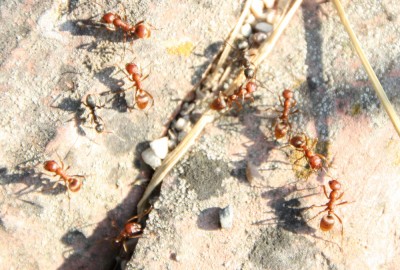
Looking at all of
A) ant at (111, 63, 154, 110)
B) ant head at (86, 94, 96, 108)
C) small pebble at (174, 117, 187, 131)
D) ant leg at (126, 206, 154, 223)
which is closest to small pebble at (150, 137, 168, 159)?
small pebble at (174, 117, 187, 131)

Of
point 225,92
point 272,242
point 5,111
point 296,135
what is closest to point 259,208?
point 272,242

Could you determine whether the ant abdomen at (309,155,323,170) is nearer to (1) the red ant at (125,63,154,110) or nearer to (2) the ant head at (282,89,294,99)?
(2) the ant head at (282,89,294,99)

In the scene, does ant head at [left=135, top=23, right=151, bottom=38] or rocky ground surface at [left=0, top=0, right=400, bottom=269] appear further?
ant head at [left=135, top=23, right=151, bottom=38]

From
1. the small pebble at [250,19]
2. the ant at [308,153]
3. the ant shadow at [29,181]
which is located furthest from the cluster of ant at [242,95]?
the ant shadow at [29,181]

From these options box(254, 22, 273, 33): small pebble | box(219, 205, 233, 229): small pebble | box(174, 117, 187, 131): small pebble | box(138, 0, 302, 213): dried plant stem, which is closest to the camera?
box(219, 205, 233, 229): small pebble

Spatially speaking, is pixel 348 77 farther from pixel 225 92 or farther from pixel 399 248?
pixel 399 248

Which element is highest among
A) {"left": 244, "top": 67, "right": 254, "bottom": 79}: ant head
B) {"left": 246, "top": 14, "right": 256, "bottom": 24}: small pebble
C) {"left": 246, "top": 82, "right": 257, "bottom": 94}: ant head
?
{"left": 246, "top": 14, "right": 256, "bottom": 24}: small pebble

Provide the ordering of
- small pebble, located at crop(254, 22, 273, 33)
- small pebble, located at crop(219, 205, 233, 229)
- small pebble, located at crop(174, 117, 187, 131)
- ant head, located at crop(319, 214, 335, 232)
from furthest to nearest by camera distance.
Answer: small pebble, located at crop(254, 22, 273, 33), small pebble, located at crop(174, 117, 187, 131), small pebble, located at crop(219, 205, 233, 229), ant head, located at crop(319, 214, 335, 232)
